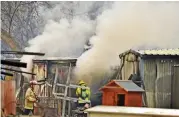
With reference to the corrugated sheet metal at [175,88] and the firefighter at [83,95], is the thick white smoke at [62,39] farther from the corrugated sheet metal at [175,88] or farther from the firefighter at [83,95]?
the corrugated sheet metal at [175,88]

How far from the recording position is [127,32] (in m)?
3.00

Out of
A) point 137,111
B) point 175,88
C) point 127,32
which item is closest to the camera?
point 137,111

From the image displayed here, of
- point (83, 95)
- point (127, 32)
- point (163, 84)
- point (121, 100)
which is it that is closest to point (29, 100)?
point (83, 95)

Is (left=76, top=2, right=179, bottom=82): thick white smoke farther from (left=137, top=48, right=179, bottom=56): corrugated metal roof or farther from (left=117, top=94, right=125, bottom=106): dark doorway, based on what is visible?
(left=117, top=94, right=125, bottom=106): dark doorway

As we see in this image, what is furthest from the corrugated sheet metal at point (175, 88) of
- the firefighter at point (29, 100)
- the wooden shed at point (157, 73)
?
the firefighter at point (29, 100)

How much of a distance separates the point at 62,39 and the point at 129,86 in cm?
77

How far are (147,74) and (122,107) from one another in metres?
0.38

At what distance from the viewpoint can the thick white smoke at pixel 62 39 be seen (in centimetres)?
305

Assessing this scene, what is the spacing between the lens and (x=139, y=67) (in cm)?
296

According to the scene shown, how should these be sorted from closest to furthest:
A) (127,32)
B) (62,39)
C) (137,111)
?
(137,111)
(127,32)
(62,39)

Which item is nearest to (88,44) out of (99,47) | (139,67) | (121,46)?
(99,47)

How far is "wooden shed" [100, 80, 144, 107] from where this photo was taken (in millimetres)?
2908

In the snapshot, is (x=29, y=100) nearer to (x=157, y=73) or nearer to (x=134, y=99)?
(x=134, y=99)

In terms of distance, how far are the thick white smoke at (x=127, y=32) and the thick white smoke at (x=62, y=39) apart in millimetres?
96
